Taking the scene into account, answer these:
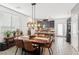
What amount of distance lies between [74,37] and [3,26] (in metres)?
1.97

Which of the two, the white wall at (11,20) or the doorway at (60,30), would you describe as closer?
the white wall at (11,20)

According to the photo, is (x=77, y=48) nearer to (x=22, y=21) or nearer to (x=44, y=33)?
(x=44, y=33)

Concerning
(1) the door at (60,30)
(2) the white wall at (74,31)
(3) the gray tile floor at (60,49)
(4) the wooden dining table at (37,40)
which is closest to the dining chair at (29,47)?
(4) the wooden dining table at (37,40)

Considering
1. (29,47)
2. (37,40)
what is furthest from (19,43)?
(37,40)

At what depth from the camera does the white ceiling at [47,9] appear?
2.70 m

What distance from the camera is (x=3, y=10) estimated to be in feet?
9.04

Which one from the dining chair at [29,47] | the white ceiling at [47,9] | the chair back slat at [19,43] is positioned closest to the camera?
the white ceiling at [47,9]

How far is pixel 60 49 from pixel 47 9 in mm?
1165

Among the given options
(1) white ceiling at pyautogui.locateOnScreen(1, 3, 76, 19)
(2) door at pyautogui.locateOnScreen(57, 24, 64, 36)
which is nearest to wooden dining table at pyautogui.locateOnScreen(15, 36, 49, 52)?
(2) door at pyautogui.locateOnScreen(57, 24, 64, 36)

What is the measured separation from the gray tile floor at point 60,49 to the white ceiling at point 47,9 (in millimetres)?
709

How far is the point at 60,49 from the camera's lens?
2.85 m

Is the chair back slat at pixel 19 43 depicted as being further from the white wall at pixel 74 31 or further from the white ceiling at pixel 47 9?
the white wall at pixel 74 31

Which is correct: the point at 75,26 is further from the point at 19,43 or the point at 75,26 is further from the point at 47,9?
the point at 19,43
